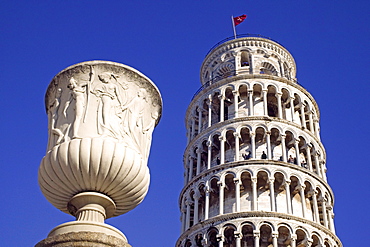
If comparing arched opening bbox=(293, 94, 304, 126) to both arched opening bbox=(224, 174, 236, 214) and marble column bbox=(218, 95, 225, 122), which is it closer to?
marble column bbox=(218, 95, 225, 122)

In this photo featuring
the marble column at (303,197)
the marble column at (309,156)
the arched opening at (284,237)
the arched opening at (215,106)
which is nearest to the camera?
the arched opening at (284,237)

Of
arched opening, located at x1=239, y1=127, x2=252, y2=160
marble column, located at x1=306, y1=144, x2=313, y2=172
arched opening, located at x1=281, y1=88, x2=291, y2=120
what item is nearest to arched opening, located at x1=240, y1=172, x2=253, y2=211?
arched opening, located at x1=239, y1=127, x2=252, y2=160

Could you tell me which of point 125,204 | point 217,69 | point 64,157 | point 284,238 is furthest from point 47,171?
point 217,69

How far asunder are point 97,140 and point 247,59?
34.1 meters

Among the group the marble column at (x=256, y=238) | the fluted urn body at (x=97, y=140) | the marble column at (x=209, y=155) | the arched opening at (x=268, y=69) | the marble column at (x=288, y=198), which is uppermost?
the arched opening at (x=268, y=69)

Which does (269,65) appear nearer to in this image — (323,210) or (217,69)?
(217,69)

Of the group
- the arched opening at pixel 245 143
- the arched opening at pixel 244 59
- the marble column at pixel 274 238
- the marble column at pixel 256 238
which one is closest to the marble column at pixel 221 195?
the marble column at pixel 256 238

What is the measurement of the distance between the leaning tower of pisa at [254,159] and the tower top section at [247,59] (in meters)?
0.07

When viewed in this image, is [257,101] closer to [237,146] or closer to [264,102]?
[264,102]

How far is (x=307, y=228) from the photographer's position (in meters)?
29.9

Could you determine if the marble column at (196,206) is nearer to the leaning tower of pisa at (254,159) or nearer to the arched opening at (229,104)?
the leaning tower of pisa at (254,159)

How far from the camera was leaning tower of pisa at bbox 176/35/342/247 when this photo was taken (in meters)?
29.9

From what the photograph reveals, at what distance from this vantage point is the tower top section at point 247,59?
38.5 meters

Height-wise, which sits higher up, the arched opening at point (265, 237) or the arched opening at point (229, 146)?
the arched opening at point (229, 146)
